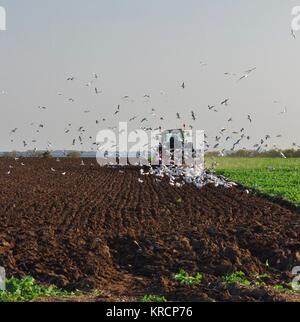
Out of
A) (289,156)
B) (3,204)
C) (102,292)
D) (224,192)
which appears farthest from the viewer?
(289,156)

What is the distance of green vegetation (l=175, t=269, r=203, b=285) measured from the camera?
1182 cm

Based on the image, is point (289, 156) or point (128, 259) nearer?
point (128, 259)

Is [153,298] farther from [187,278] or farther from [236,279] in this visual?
[236,279]

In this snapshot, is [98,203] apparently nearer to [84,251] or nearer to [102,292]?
[84,251]

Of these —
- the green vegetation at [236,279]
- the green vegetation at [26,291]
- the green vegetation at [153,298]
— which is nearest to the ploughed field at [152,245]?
the green vegetation at [236,279]

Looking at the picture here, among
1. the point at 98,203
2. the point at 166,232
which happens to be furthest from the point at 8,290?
the point at 98,203

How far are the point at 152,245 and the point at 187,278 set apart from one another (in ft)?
8.46

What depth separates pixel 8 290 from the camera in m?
11.2

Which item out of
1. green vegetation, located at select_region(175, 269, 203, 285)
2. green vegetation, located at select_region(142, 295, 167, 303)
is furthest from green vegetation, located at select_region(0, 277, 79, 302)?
green vegetation, located at select_region(175, 269, 203, 285)

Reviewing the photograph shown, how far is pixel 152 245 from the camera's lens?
48.0 ft

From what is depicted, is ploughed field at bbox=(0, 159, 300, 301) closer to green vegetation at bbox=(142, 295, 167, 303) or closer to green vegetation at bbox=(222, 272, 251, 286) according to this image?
green vegetation at bbox=(222, 272, 251, 286)

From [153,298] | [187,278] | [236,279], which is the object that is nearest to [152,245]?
[187,278]

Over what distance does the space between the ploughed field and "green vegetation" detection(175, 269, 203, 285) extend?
0.09m

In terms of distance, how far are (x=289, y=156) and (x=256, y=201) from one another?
51122 millimetres
